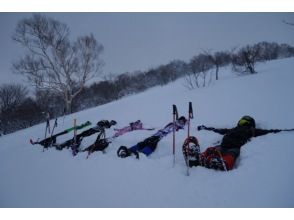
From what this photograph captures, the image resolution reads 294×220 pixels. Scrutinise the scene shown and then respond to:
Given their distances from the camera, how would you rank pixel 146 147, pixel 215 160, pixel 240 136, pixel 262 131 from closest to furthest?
1. pixel 215 160
2. pixel 240 136
3. pixel 262 131
4. pixel 146 147

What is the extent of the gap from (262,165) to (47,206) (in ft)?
12.2

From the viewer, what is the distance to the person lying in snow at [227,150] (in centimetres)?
375

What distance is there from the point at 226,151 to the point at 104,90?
37.1m

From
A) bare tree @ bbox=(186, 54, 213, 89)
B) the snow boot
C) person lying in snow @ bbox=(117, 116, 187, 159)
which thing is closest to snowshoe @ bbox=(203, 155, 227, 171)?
person lying in snow @ bbox=(117, 116, 187, 159)

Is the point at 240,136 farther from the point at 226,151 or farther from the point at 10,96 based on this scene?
the point at 10,96

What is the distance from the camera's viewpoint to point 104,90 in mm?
39625

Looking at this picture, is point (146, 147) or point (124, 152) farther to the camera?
point (146, 147)

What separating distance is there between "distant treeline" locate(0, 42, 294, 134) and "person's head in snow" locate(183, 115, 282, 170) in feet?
30.4

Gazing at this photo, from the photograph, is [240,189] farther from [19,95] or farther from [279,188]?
[19,95]

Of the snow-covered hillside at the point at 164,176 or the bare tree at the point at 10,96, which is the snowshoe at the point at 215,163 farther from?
the bare tree at the point at 10,96

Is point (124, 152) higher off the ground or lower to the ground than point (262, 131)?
lower

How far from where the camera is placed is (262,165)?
3.50 m

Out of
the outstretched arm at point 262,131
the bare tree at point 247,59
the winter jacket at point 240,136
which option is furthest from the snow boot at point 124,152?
the bare tree at point 247,59

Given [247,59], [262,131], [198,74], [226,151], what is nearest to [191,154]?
[226,151]
